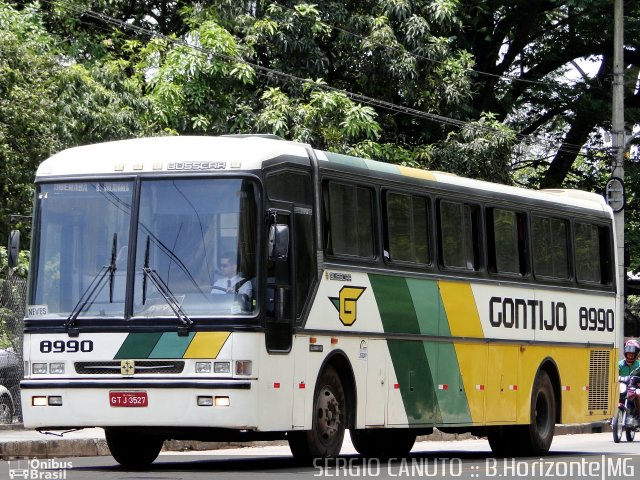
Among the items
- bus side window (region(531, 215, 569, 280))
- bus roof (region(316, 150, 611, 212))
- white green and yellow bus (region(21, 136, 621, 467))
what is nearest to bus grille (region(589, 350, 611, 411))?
bus side window (region(531, 215, 569, 280))

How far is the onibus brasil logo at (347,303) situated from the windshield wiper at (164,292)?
6.32 ft

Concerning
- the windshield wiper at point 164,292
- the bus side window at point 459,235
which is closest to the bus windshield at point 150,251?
the windshield wiper at point 164,292

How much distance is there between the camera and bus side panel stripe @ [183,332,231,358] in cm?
1357

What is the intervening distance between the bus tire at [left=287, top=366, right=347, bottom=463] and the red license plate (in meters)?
1.78

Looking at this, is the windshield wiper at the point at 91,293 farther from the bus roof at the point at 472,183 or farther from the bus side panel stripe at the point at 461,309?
the bus side panel stripe at the point at 461,309

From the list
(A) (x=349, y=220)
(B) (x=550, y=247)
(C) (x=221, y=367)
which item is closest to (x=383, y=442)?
(B) (x=550, y=247)

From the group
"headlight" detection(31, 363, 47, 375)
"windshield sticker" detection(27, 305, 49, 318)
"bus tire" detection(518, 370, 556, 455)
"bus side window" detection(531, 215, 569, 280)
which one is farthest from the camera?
"bus side window" detection(531, 215, 569, 280)

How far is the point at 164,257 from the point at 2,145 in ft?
30.3

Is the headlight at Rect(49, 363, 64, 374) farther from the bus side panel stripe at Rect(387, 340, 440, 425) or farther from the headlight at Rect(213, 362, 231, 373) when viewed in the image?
the bus side panel stripe at Rect(387, 340, 440, 425)

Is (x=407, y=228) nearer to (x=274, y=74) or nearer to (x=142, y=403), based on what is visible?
(x=142, y=403)

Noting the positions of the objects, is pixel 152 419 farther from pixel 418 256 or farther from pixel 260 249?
pixel 418 256

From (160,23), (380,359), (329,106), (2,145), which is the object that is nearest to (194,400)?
(380,359)

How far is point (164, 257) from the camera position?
1395 centimetres

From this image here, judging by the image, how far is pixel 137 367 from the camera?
13758mm
